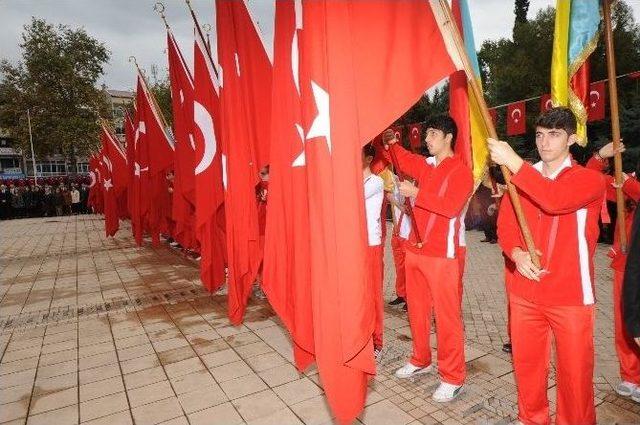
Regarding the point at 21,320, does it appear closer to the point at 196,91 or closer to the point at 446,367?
the point at 196,91

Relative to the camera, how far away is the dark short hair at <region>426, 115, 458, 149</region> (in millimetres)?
3357

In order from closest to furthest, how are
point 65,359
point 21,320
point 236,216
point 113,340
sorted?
point 236,216, point 65,359, point 113,340, point 21,320

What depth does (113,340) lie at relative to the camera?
5008 millimetres

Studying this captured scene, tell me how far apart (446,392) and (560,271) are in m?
1.45

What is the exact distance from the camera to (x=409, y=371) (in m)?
3.79

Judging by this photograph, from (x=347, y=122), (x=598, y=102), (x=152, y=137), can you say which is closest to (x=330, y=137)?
(x=347, y=122)

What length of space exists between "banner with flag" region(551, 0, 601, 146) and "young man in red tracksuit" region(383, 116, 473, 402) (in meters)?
0.81

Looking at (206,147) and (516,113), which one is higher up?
(516,113)

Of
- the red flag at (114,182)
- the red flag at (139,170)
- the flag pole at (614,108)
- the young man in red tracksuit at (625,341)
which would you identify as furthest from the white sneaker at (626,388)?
the red flag at (114,182)

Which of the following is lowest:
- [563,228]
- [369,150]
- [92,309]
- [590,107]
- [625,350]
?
[92,309]

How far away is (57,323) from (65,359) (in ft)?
4.90

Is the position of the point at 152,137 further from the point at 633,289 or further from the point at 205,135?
the point at 633,289

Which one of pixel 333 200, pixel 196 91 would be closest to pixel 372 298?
pixel 333 200

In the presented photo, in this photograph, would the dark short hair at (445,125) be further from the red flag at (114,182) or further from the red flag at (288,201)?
the red flag at (114,182)
